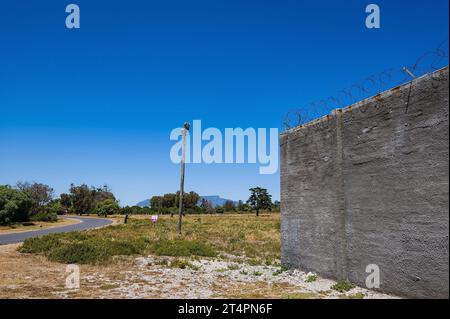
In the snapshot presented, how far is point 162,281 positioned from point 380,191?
5.57 m

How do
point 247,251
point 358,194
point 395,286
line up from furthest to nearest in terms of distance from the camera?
point 247,251
point 358,194
point 395,286

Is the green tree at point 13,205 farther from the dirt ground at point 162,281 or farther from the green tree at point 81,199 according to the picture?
the green tree at point 81,199

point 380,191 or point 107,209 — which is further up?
point 380,191

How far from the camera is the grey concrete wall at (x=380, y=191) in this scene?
242 inches

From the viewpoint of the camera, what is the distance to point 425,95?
21.1ft

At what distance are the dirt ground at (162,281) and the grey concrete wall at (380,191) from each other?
0.76 metres

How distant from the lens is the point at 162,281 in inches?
359

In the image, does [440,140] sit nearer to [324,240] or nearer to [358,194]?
[358,194]

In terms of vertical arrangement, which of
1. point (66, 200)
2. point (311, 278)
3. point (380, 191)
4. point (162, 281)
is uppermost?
point (380, 191)

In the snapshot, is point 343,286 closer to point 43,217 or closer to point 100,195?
point 43,217

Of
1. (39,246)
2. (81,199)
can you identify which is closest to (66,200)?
(81,199)

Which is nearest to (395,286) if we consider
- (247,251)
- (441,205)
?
(441,205)

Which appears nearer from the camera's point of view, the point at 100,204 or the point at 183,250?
the point at 183,250
